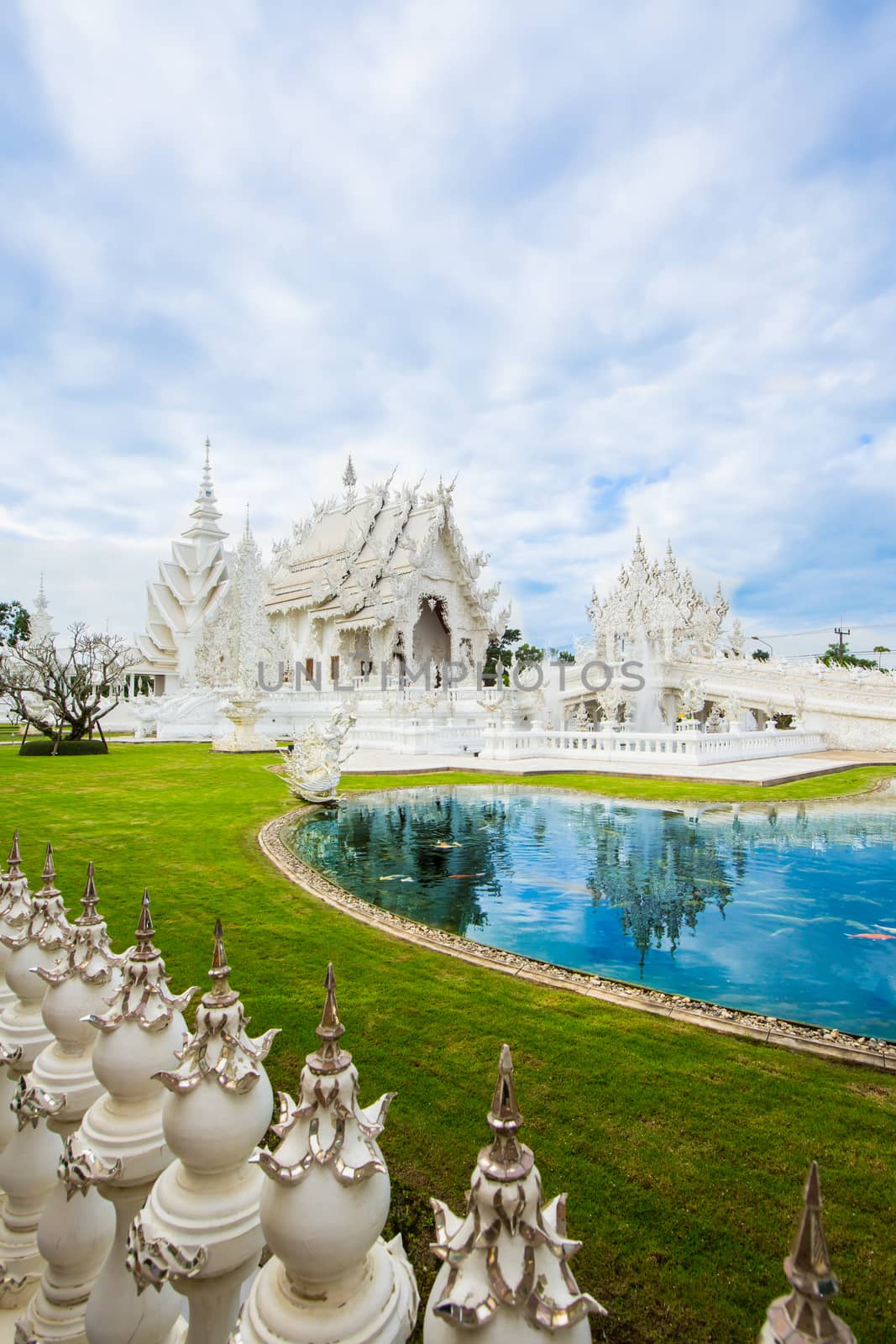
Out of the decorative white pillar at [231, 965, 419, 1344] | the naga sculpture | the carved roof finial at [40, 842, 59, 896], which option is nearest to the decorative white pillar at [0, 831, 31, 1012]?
the carved roof finial at [40, 842, 59, 896]

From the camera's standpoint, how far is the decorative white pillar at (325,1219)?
3.83 ft

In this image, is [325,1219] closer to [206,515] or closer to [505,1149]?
[505,1149]

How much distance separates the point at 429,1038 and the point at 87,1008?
1845 millimetres

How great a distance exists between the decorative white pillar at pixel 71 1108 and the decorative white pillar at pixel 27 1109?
0.07 metres

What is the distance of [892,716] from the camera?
21.1 m

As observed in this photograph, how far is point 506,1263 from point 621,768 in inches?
596

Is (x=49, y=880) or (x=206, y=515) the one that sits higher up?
(x=206, y=515)

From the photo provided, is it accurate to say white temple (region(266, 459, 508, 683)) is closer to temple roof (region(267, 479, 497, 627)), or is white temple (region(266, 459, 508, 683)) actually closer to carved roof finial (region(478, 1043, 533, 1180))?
temple roof (region(267, 479, 497, 627))

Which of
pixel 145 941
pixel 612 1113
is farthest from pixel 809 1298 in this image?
pixel 612 1113

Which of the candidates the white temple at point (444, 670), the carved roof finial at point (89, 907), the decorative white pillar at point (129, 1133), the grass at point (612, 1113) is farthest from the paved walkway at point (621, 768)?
the decorative white pillar at point (129, 1133)

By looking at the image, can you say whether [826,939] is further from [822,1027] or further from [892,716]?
[892,716]

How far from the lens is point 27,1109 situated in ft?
6.13

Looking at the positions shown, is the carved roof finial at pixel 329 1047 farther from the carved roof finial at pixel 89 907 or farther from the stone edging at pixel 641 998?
the stone edging at pixel 641 998
